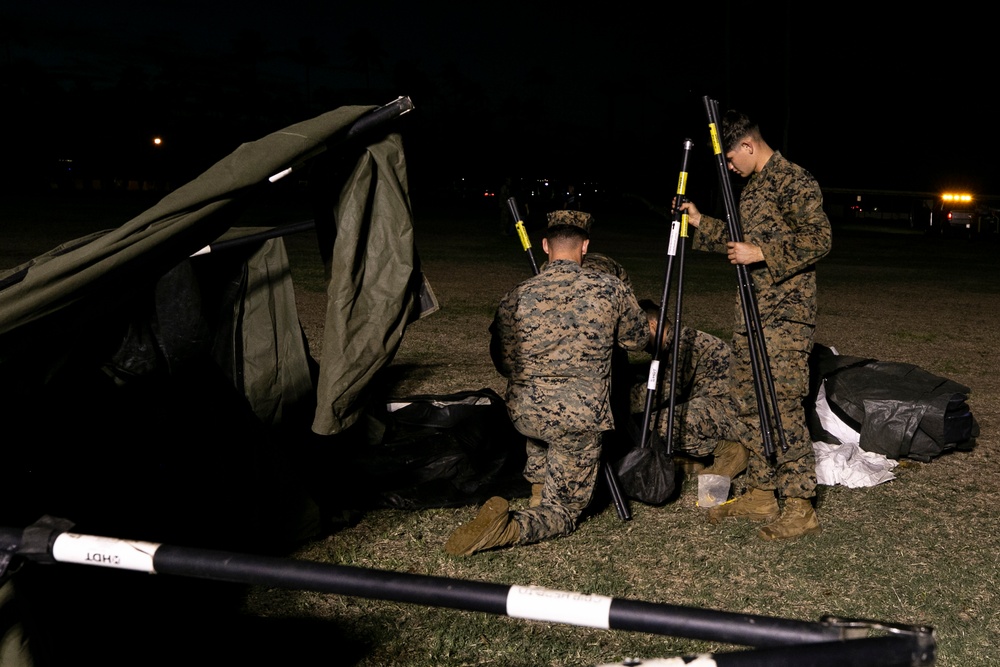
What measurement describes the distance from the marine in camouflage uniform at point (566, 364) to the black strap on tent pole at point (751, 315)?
58 centimetres

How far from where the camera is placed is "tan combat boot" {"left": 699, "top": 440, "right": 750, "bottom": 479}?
18.6 feet

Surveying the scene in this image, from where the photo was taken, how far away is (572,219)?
16.5ft

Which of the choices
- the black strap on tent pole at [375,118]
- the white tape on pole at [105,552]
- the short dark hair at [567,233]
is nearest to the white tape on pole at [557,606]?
the white tape on pole at [105,552]

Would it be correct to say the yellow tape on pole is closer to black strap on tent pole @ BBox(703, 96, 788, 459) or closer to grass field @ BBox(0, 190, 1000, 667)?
black strap on tent pole @ BBox(703, 96, 788, 459)

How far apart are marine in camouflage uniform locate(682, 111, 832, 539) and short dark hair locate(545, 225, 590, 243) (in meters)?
0.63

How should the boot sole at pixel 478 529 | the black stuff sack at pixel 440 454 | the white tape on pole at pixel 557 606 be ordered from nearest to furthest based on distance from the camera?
1. the white tape on pole at pixel 557 606
2. the boot sole at pixel 478 529
3. the black stuff sack at pixel 440 454

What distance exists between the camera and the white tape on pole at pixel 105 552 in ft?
6.34

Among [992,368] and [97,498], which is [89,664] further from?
[992,368]

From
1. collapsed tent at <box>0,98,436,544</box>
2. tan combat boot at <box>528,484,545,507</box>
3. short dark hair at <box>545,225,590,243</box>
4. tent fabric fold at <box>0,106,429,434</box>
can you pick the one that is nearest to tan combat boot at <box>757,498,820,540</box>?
tan combat boot at <box>528,484,545,507</box>

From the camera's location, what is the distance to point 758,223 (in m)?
4.95

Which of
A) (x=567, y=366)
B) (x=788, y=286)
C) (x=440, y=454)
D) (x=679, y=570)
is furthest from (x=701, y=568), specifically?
(x=440, y=454)

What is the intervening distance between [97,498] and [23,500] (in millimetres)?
763

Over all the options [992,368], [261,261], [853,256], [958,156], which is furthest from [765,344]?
[958,156]

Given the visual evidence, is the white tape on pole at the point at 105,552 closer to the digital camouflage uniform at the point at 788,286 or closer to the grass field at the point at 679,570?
the grass field at the point at 679,570
